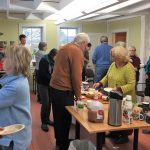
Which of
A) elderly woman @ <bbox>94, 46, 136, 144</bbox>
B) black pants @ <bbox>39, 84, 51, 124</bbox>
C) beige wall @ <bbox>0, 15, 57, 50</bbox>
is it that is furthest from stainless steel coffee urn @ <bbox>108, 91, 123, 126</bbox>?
beige wall @ <bbox>0, 15, 57, 50</bbox>

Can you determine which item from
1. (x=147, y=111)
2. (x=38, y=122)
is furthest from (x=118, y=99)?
(x=38, y=122)

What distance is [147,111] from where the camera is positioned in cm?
252

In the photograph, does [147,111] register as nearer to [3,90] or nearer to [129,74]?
[129,74]

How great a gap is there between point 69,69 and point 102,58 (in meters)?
2.93

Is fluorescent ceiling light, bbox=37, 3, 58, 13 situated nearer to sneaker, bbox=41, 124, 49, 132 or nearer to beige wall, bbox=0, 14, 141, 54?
sneaker, bbox=41, 124, 49, 132

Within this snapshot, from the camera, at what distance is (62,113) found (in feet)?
10.3

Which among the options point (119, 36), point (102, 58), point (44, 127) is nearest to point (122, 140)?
point (44, 127)

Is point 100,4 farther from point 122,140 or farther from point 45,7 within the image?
point 122,140

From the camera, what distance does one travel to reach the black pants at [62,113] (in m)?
3.03

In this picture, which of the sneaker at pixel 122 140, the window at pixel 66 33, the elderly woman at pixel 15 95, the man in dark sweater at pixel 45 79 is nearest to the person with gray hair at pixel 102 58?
the man in dark sweater at pixel 45 79

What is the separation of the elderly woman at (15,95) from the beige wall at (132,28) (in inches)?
219

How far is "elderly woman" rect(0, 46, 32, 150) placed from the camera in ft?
5.70

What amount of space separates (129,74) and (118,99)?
40.0 inches

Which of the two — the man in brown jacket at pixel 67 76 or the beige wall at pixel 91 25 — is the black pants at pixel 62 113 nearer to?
the man in brown jacket at pixel 67 76
